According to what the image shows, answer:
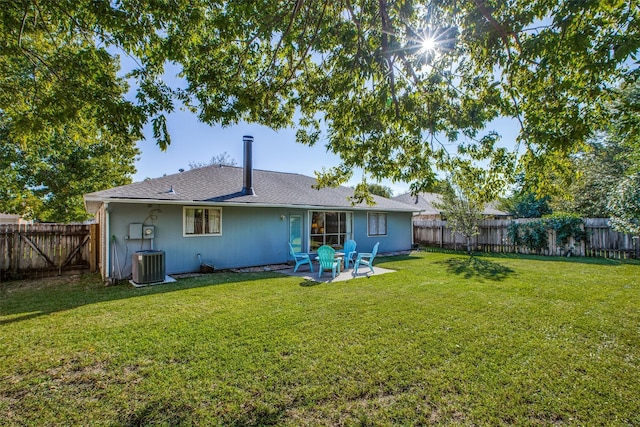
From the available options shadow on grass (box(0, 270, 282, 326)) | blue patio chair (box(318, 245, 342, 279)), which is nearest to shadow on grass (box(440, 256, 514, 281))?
blue patio chair (box(318, 245, 342, 279))

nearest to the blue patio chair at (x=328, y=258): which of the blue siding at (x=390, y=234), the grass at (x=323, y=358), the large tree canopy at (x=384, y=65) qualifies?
the grass at (x=323, y=358)

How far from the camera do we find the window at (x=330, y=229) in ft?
41.6

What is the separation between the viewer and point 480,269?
10016 mm

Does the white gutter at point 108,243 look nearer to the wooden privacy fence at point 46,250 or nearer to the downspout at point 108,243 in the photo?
the downspout at point 108,243

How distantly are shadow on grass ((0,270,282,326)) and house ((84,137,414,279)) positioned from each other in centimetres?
74

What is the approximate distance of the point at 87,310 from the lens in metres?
5.63

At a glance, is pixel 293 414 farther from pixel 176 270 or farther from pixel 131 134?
pixel 176 270

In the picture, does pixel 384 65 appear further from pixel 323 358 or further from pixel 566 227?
pixel 566 227

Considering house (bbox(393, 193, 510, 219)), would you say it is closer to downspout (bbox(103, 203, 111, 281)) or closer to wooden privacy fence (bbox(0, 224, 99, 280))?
downspout (bbox(103, 203, 111, 281))

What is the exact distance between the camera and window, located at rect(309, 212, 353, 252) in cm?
1267

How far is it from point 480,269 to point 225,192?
923 cm

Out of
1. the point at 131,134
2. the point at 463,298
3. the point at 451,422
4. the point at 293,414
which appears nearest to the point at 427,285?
the point at 463,298

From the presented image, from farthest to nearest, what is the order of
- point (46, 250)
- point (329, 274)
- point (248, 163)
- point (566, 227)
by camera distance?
point (566, 227) → point (248, 163) → point (46, 250) → point (329, 274)

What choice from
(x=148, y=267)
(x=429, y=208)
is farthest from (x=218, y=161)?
(x=148, y=267)
